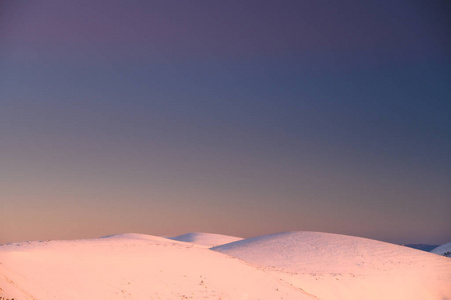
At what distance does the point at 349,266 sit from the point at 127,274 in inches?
883

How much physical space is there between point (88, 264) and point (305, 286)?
15.6 meters

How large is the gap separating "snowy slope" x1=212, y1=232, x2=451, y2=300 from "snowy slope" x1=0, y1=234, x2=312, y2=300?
4689 mm

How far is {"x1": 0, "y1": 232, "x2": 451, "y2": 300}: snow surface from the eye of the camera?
22.2 meters

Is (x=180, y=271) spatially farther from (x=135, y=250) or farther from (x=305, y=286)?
(x=305, y=286)

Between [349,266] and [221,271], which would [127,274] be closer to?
[221,271]

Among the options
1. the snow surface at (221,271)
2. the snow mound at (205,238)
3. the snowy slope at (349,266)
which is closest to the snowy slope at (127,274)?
the snow surface at (221,271)

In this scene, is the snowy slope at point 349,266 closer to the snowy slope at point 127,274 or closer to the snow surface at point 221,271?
the snow surface at point 221,271

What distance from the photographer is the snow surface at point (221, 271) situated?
22250 millimetres

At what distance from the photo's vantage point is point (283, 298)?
88.6 feet

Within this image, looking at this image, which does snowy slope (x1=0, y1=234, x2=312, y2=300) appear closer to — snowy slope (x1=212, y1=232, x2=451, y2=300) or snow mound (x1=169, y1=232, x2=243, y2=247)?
snowy slope (x1=212, y1=232, x2=451, y2=300)

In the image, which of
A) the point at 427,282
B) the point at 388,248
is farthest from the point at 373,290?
the point at 388,248

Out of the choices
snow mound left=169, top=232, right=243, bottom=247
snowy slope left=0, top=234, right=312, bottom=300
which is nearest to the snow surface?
snowy slope left=0, top=234, right=312, bottom=300

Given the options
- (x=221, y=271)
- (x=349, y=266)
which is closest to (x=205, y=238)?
(x=349, y=266)

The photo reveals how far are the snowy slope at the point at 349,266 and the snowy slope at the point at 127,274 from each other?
15.4 feet
